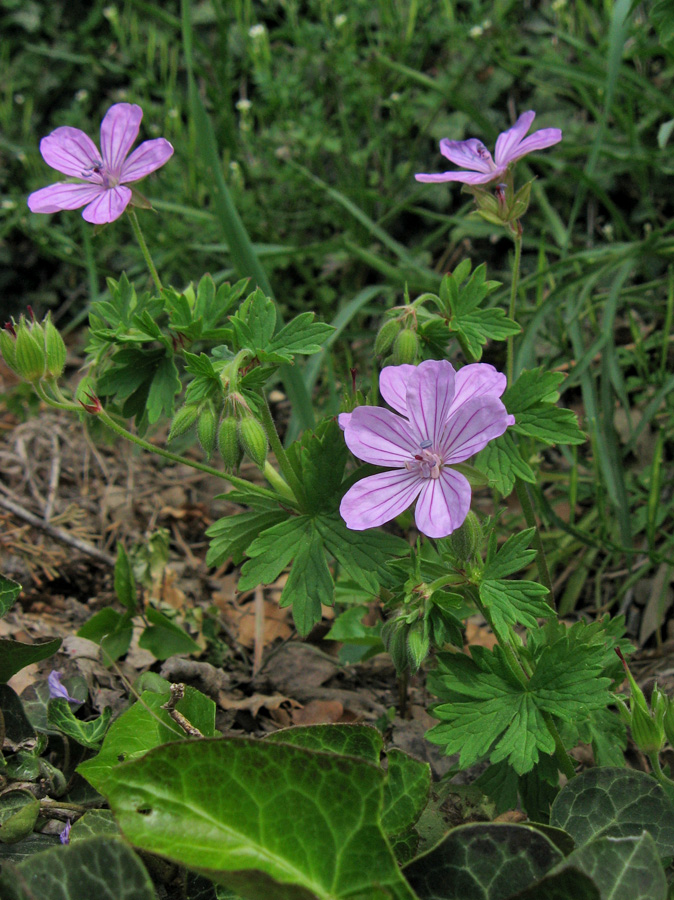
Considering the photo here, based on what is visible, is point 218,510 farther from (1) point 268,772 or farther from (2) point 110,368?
(1) point 268,772

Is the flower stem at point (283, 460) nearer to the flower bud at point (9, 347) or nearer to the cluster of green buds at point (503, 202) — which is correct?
the flower bud at point (9, 347)

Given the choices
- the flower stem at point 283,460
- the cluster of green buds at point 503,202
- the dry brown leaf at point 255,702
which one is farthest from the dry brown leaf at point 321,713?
the cluster of green buds at point 503,202

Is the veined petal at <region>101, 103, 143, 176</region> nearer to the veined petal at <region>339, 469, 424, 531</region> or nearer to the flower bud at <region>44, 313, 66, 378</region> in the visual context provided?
the flower bud at <region>44, 313, 66, 378</region>

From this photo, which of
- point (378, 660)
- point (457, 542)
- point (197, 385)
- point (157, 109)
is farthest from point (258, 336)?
point (157, 109)

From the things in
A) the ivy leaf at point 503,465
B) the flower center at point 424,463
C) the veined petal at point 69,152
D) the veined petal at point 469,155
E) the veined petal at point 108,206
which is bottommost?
the ivy leaf at point 503,465

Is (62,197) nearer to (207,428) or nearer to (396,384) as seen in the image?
(207,428)
